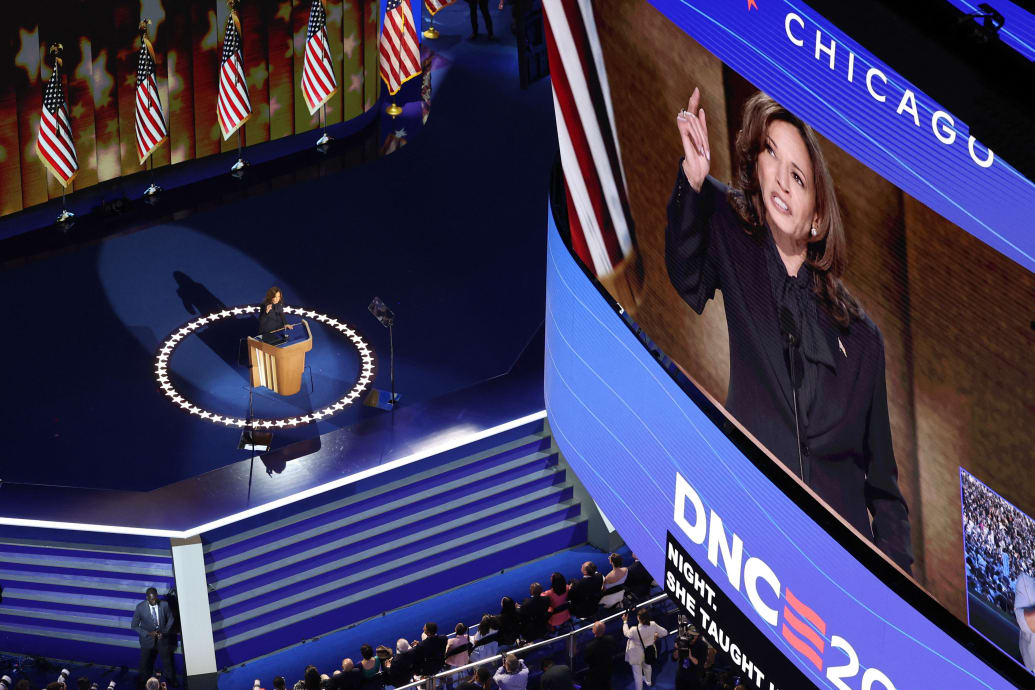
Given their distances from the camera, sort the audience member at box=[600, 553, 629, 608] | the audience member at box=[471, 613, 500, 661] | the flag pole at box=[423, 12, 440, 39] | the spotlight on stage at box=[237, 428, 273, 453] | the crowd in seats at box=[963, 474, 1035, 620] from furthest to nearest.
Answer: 1. the flag pole at box=[423, 12, 440, 39]
2. the spotlight on stage at box=[237, 428, 273, 453]
3. the audience member at box=[600, 553, 629, 608]
4. the audience member at box=[471, 613, 500, 661]
5. the crowd in seats at box=[963, 474, 1035, 620]

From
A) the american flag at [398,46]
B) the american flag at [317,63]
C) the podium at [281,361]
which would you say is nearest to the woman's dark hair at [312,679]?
the podium at [281,361]

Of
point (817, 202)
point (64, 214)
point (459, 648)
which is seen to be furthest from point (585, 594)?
point (64, 214)

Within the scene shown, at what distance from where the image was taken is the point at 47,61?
22453 millimetres

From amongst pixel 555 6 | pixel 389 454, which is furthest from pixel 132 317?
pixel 555 6

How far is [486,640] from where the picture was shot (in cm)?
1752

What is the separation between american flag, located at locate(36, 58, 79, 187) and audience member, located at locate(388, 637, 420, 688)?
9.56 metres

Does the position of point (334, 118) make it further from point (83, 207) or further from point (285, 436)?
point (285, 436)

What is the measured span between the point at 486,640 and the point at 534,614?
602 mm

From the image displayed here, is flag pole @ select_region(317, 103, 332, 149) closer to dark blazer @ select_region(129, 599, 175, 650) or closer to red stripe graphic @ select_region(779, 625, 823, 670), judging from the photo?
dark blazer @ select_region(129, 599, 175, 650)

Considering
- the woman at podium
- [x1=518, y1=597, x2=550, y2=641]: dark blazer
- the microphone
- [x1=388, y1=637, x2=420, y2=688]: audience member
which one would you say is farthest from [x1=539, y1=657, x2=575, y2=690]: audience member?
the microphone

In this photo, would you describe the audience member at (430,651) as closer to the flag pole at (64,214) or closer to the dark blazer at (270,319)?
the dark blazer at (270,319)

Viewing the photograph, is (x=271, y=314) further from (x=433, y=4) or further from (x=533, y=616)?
(x=433, y=4)

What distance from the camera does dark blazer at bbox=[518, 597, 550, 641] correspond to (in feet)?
57.8

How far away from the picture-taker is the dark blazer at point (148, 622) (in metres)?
17.7
